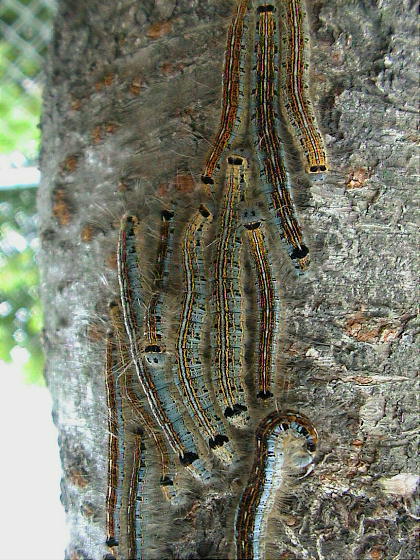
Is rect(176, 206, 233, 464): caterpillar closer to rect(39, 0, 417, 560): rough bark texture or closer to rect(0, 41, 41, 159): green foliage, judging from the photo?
rect(39, 0, 417, 560): rough bark texture

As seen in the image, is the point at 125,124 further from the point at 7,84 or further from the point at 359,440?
the point at 7,84

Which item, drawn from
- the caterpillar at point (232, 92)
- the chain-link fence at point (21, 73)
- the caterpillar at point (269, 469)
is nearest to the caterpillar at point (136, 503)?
the caterpillar at point (269, 469)

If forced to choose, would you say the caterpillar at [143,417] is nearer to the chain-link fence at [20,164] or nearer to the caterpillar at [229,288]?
the caterpillar at [229,288]

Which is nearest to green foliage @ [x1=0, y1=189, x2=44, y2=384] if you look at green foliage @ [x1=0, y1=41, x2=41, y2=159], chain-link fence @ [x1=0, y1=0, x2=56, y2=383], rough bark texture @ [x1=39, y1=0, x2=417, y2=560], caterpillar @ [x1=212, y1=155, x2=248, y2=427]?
chain-link fence @ [x1=0, y1=0, x2=56, y2=383]

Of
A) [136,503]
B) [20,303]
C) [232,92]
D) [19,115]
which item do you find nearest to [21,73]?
[19,115]

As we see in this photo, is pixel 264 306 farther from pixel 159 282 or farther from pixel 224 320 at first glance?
pixel 159 282

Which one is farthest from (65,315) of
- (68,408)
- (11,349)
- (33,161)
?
(33,161)

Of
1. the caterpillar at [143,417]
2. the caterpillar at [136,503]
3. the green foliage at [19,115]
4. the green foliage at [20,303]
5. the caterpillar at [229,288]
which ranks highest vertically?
the green foliage at [19,115]
